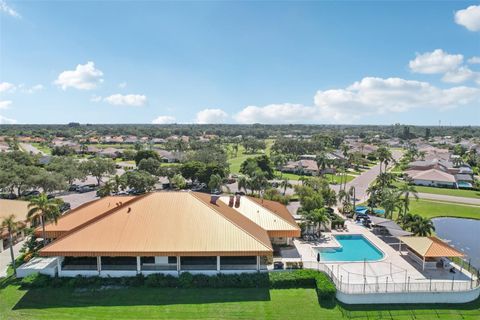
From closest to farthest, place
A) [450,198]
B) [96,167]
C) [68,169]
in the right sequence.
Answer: [450,198]
[68,169]
[96,167]

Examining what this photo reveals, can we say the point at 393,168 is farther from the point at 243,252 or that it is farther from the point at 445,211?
the point at 243,252

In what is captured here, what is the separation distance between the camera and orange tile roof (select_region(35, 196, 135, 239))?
3919 centimetres

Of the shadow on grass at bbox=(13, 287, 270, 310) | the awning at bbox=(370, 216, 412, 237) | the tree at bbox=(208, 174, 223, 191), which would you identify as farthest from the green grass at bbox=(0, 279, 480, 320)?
the tree at bbox=(208, 174, 223, 191)

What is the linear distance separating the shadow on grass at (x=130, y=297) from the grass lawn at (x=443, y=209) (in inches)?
1744

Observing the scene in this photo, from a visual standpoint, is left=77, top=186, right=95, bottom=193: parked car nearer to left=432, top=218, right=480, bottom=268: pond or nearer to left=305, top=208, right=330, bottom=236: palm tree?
left=305, top=208, right=330, bottom=236: palm tree

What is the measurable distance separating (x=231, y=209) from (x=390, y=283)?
66.3 feet

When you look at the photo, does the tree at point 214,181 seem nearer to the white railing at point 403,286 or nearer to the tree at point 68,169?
the tree at point 68,169

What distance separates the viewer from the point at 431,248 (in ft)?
119

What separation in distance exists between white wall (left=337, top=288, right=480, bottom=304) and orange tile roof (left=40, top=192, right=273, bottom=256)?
8.83 m

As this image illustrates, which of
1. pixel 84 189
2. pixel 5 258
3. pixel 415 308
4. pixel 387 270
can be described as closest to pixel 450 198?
pixel 387 270

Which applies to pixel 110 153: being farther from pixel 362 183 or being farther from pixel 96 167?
pixel 362 183

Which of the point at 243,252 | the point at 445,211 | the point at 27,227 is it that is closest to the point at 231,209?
the point at 243,252

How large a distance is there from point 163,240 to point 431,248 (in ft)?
94.7

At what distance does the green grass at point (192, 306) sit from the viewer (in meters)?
28.4
